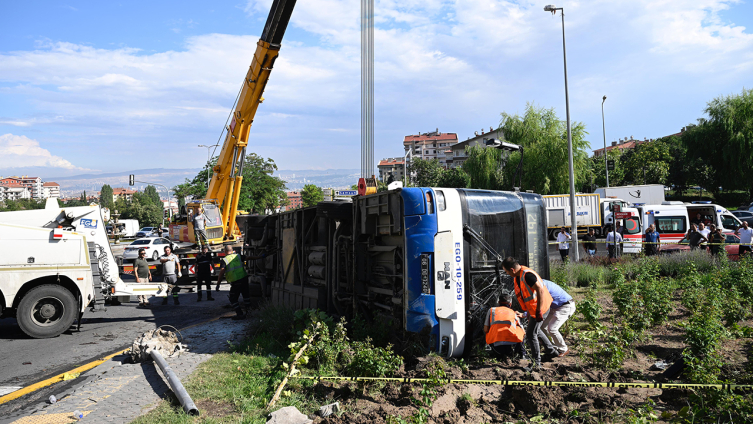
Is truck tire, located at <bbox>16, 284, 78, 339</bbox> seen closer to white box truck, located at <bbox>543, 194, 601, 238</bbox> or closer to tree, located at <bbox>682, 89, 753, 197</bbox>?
white box truck, located at <bbox>543, 194, 601, 238</bbox>

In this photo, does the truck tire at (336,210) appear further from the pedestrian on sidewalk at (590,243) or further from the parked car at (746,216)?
the parked car at (746,216)

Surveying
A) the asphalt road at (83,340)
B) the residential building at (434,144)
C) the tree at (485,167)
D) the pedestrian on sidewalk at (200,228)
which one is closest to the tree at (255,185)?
the tree at (485,167)

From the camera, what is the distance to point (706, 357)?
519 cm

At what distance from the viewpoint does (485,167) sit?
4331 centimetres

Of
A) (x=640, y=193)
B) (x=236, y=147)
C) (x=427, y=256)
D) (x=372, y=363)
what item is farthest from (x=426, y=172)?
(x=372, y=363)

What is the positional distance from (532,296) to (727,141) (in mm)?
45169

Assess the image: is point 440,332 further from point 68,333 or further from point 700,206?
point 700,206

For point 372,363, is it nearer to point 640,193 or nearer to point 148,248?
point 148,248

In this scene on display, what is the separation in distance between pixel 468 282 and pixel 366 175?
13.8 metres

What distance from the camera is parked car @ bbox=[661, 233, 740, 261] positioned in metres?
15.8

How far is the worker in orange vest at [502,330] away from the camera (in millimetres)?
6012

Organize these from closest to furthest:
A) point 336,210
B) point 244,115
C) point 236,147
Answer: point 336,210 → point 244,115 → point 236,147

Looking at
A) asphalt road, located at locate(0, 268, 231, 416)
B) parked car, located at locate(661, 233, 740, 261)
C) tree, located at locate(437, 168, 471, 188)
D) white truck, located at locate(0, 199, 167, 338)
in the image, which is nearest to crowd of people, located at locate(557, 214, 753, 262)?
parked car, located at locate(661, 233, 740, 261)

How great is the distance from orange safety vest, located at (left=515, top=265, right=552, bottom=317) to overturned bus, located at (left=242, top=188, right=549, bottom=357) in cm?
51
